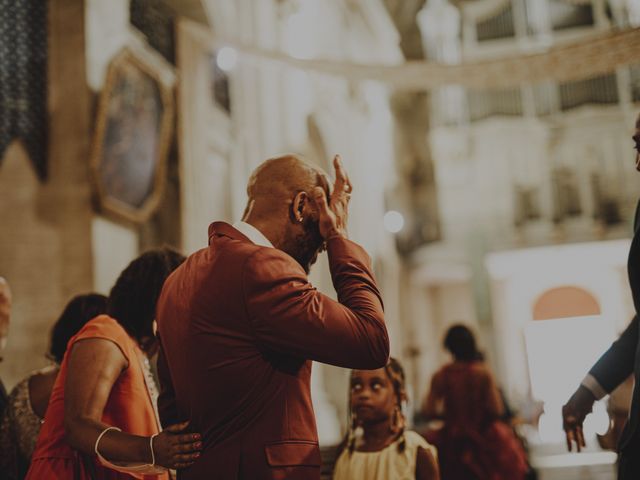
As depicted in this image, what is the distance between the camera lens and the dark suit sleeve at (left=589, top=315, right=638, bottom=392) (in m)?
2.78

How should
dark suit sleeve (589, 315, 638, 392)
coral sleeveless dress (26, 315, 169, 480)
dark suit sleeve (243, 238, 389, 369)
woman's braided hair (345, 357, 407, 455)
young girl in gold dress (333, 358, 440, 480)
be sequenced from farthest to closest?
1. woman's braided hair (345, 357, 407, 455)
2. young girl in gold dress (333, 358, 440, 480)
3. dark suit sleeve (589, 315, 638, 392)
4. coral sleeveless dress (26, 315, 169, 480)
5. dark suit sleeve (243, 238, 389, 369)

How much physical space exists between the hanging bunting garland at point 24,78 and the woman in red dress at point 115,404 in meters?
3.12

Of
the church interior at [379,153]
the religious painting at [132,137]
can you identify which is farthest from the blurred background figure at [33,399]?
the religious painting at [132,137]

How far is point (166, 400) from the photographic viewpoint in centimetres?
220

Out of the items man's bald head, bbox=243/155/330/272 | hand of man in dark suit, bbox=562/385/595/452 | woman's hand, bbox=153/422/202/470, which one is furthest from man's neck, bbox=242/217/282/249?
hand of man in dark suit, bbox=562/385/595/452

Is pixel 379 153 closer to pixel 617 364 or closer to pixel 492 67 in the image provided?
pixel 492 67

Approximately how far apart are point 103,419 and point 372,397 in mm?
1254

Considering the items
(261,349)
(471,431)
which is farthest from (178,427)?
(471,431)

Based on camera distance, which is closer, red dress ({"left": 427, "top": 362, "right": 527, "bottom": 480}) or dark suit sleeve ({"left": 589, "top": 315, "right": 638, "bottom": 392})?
dark suit sleeve ({"left": 589, "top": 315, "right": 638, "bottom": 392})

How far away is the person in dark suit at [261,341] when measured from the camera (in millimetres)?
1949

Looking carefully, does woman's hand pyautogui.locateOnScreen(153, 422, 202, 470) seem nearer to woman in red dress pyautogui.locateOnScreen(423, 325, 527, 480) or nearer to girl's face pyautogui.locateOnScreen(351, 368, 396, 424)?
girl's face pyautogui.locateOnScreen(351, 368, 396, 424)

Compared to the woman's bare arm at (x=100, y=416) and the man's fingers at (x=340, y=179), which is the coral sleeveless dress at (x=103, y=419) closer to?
the woman's bare arm at (x=100, y=416)

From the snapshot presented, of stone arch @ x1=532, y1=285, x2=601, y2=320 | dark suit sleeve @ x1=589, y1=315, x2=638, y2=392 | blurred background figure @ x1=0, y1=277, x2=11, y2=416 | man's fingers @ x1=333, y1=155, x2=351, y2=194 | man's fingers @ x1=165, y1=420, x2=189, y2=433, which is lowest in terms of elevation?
man's fingers @ x1=165, y1=420, x2=189, y2=433

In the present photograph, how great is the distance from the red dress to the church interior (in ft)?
2.16
